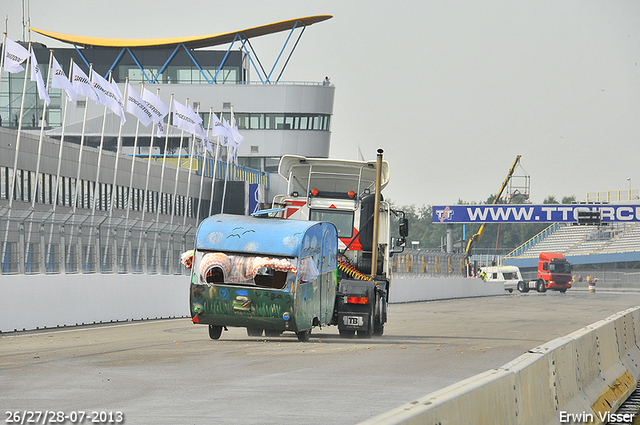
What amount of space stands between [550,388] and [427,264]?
140 feet

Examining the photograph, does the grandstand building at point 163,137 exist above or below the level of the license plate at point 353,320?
above

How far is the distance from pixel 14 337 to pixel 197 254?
14.9ft

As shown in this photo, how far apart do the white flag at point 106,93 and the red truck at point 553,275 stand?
149 feet

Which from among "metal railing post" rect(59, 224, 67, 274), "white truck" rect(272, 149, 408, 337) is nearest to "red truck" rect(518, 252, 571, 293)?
"white truck" rect(272, 149, 408, 337)

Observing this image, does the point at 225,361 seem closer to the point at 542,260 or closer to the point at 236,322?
the point at 236,322

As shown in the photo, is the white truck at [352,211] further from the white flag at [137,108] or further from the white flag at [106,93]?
the white flag at [137,108]

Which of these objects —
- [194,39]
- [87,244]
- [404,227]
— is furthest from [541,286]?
[404,227]

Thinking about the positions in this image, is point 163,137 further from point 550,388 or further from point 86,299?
point 550,388

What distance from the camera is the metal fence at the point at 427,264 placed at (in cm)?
4591

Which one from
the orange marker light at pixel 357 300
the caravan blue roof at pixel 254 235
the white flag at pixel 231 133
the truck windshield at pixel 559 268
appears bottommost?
the orange marker light at pixel 357 300

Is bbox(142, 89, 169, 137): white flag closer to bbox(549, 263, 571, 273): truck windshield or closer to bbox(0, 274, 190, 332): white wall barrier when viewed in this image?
bbox(0, 274, 190, 332): white wall barrier

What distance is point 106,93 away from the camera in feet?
124

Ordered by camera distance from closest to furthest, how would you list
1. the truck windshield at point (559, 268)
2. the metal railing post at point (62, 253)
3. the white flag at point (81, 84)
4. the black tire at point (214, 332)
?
the black tire at point (214, 332) → the metal railing post at point (62, 253) → the white flag at point (81, 84) → the truck windshield at point (559, 268)

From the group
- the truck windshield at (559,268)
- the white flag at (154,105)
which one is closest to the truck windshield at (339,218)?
the white flag at (154,105)
